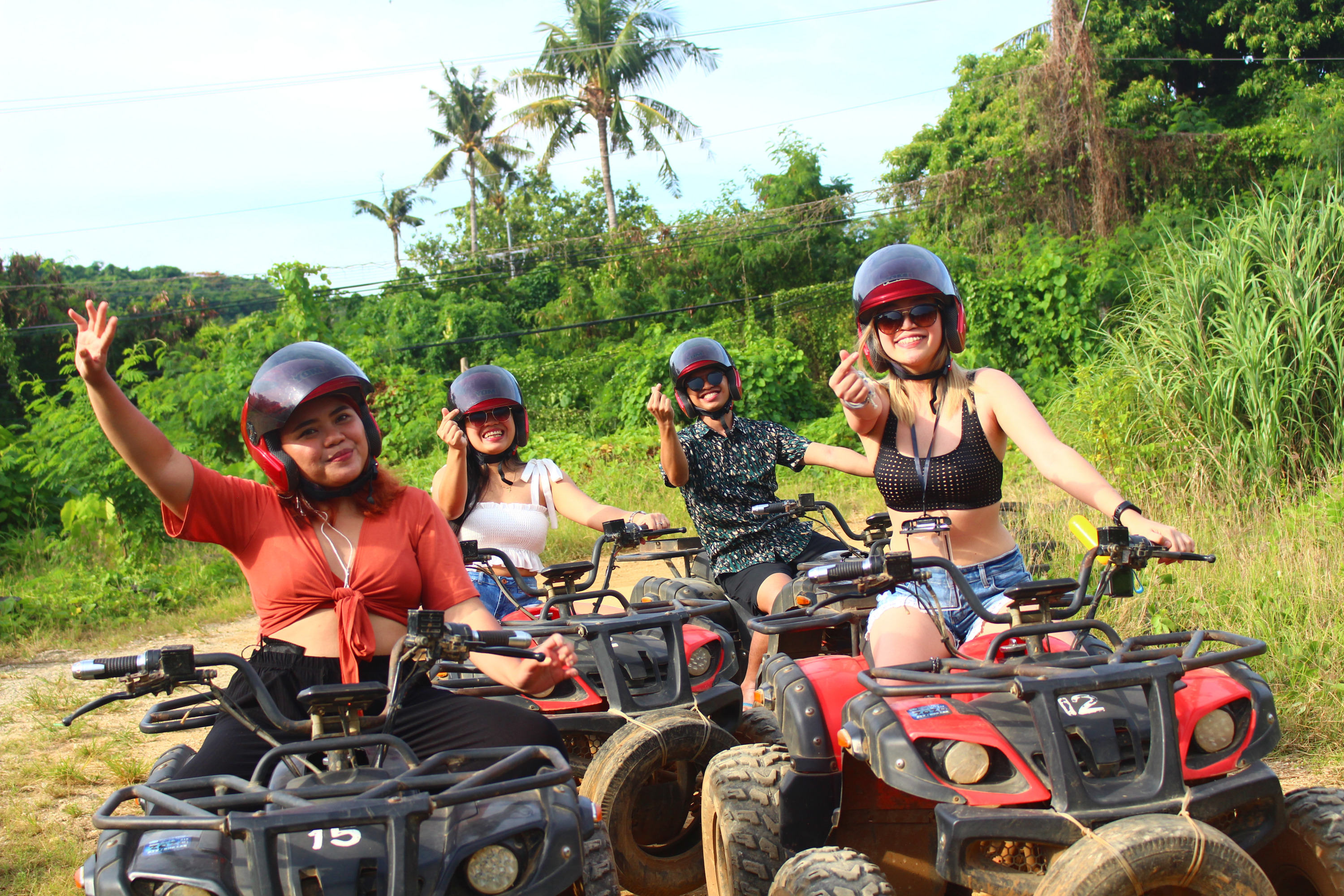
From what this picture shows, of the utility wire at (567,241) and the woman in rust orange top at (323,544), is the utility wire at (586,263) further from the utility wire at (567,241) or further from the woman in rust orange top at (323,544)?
the woman in rust orange top at (323,544)

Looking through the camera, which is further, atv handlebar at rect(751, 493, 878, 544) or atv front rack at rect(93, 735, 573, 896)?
atv handlebar at rect(751, 493, 878, 544)

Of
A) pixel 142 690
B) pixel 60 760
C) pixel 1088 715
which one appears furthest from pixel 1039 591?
pixel 60 760

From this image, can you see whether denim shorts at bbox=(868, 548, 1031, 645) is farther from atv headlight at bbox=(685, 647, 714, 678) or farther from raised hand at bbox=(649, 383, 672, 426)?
raised hand at bbox=(649, 383, 672, 426)

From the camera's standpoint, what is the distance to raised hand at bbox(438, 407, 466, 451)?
17.1ft

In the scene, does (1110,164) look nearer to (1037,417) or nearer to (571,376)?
(571,376)

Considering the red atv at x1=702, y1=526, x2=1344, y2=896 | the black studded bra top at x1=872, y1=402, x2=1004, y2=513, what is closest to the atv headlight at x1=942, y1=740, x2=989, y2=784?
the red atv at x1=702, y1=526, x2=1344, y2=896

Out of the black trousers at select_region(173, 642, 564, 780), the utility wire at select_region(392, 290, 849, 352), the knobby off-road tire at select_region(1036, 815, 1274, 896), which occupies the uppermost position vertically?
the utility wire at select_region(392, 290, 849, 352)

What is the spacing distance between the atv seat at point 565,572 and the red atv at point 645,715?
0.57 ft

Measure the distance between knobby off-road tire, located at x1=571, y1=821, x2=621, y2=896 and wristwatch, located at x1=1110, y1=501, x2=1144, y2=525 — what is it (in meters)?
1.57

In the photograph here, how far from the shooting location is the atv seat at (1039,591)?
2951mm

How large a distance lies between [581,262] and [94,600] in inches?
872

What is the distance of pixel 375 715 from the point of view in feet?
9.62

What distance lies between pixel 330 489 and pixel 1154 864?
2.28 meters

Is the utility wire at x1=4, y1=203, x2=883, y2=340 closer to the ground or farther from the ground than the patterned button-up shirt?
farther from the ground
